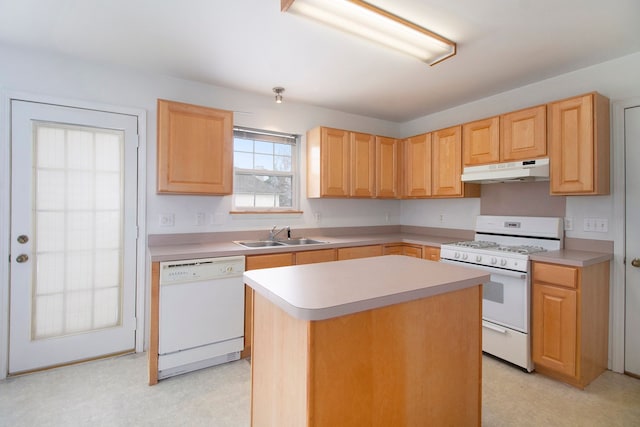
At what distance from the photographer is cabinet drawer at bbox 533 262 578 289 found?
2.21m

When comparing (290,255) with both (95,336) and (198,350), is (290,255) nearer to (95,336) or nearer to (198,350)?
(198,350)

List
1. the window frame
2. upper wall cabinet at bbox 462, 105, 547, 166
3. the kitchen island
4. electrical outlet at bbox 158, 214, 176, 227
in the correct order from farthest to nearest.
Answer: the window frame < electrical outlet at bbox 158, 214, 176, 227 < upper wall cabinet at bbox 462, 105, 547, 166 < the kitchen island

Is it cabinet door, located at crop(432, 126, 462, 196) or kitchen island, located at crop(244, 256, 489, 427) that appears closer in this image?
kitchen island, located at crop(244, 256, 489, 427)

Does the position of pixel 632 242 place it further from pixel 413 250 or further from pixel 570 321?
pixel 413 250

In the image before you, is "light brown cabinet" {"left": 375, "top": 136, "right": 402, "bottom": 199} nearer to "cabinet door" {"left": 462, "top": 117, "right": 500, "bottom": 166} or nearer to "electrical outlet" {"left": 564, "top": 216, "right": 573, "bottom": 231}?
"cabinet door" {"left": 462, "top": 117, "right": 500, "bottom": 166}

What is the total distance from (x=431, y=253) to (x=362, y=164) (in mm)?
1303

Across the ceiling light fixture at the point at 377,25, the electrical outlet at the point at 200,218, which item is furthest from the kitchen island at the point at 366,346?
the electrical outlet at the point at 200,218

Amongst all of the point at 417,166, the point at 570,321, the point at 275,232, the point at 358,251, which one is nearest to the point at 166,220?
the point at 275,232

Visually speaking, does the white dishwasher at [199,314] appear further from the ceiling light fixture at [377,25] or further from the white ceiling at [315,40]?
the ceiling light fixture at [377,25]

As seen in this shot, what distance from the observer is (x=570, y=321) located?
7.27ft

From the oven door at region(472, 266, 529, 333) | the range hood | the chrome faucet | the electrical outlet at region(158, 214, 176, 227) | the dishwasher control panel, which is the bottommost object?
the oven door at region(472, 266, 529, 333)

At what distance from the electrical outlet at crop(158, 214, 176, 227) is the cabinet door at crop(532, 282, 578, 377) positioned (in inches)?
124

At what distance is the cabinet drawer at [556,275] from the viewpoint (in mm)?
2205

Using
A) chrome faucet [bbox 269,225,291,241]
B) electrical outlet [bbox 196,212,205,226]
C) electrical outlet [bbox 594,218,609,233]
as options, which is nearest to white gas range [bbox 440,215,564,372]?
electrical outlet [bbox 594,218,609,233]
